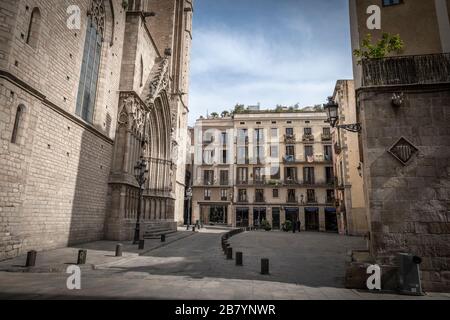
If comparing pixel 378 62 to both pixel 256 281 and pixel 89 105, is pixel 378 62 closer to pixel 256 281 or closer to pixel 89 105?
pixel 256 281

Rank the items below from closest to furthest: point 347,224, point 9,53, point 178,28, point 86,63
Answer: point 9,53 < point 86,63 < point 347,224 < point 178,28

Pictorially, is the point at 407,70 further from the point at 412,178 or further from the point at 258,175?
the point at 258,175

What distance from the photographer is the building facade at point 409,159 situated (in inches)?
235

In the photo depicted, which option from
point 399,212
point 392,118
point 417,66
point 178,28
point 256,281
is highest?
point 178,28

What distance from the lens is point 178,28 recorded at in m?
32.2

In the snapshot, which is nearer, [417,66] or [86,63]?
[417,66]

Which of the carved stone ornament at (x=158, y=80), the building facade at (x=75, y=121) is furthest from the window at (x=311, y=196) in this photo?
the carved stone ornament at (x=158, y=80)

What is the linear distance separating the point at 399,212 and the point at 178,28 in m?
32.4

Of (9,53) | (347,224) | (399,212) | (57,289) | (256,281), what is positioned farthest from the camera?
(347,224)

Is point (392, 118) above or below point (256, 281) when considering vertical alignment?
above

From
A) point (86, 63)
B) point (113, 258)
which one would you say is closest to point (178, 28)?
point (86, 63)

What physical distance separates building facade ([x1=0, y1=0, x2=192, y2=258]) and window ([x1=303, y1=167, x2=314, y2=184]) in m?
23.4

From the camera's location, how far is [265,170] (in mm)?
41094

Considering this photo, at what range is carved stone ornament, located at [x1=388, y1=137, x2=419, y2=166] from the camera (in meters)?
6.30
